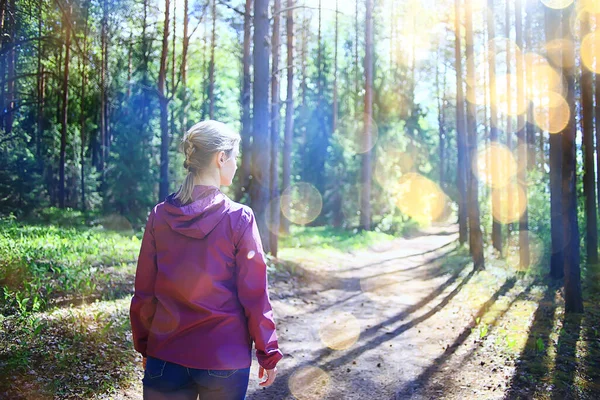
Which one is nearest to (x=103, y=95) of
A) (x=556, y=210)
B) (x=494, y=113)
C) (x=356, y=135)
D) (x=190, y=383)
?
(x=494, y=113)

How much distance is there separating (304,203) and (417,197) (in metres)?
9.81

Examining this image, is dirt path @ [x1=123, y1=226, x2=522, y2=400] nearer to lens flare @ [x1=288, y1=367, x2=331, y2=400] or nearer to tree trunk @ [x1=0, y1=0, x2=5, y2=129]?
lens flare @ [x1=288, y1=367, x2=331, y2=400]

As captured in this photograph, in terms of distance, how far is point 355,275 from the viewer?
46.1 ft

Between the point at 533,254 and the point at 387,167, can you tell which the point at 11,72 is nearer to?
the point at 533,254

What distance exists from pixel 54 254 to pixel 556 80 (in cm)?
1040

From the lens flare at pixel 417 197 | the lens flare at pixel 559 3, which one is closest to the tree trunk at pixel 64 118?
the lens flare at pixel 559 3

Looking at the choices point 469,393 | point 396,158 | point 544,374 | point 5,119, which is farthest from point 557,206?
point 396,158

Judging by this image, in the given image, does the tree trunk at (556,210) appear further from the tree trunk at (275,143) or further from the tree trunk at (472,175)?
the tree trunk at (275,143)

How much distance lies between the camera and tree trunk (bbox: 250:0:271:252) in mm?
11711

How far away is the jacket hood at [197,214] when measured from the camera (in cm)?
224

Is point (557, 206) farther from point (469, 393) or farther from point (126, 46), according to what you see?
point (126, 46)

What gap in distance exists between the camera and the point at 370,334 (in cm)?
784

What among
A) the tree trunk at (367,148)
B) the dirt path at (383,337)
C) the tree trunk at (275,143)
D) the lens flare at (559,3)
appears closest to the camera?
the dirt path at (383,337)

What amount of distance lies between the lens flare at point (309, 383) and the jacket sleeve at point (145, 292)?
131 inches
